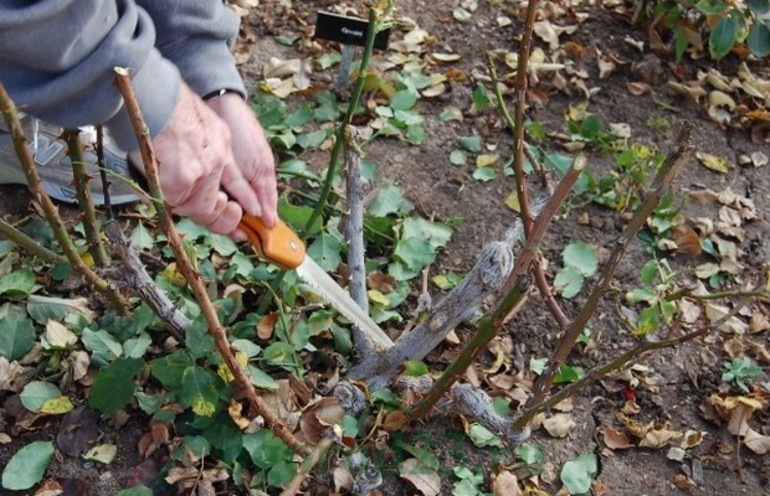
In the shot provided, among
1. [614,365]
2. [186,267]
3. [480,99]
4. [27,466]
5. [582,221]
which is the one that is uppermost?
[186,267]

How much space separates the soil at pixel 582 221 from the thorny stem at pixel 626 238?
278 mm

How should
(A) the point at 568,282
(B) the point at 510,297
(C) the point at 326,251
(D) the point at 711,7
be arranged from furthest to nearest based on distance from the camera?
(D) the point at 711,7 → (A) the point at 568,282 → (C) the point at 326,251 → (B) the point at 510,297

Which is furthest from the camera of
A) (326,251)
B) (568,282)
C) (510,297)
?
(568,282)

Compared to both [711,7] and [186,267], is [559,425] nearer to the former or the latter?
[186,267]

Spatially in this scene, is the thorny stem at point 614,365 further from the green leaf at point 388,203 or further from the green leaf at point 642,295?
the green leaf at point 388,203

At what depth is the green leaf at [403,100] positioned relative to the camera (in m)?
2.32

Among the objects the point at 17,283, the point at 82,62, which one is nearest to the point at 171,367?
the point at 17,283

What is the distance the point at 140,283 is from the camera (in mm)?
1518

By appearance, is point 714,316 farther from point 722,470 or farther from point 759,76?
point 759,76

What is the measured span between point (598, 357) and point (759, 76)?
1.26 metres

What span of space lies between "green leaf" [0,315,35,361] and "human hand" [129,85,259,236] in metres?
0.44

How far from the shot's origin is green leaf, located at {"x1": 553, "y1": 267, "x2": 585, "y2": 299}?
77.9 inches

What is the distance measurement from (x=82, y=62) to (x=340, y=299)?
0.63 m

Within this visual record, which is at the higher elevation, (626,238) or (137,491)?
(626,238)
